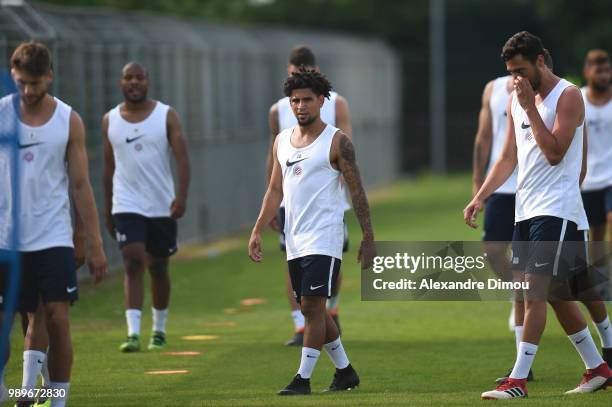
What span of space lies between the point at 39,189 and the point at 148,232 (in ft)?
13.8

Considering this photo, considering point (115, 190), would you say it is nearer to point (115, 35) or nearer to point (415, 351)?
point (415, 351)

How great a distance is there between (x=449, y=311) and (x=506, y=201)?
12.6ft

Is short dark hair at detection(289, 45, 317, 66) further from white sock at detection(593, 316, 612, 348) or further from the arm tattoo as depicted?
white sock at detection(593, 316, 612, 348)

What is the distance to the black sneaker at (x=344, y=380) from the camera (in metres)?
10.4

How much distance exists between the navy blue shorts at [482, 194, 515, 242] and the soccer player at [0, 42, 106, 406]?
13.8ft

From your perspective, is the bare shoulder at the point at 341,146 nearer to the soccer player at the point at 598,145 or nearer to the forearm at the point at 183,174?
the forearm at the point at 183,174

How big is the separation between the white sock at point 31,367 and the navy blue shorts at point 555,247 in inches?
129

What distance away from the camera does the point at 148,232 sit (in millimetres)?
13203

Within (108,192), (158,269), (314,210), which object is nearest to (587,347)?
(314,210)

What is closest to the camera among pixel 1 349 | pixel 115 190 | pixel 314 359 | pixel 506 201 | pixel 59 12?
pixel 1 349

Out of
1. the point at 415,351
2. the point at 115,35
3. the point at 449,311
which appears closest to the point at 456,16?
the point at 115,35

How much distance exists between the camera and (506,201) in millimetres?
A: 12234

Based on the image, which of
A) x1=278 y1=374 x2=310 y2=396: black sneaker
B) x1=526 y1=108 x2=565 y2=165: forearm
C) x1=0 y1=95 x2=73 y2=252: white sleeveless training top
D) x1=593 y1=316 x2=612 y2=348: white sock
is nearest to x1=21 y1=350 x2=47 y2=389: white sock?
x1=0 y1=95 x2=73 y2=252: white sleeveless training top

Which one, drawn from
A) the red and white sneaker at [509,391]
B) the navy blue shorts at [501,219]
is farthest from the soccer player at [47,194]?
the navy blue shorts at [501,219]
